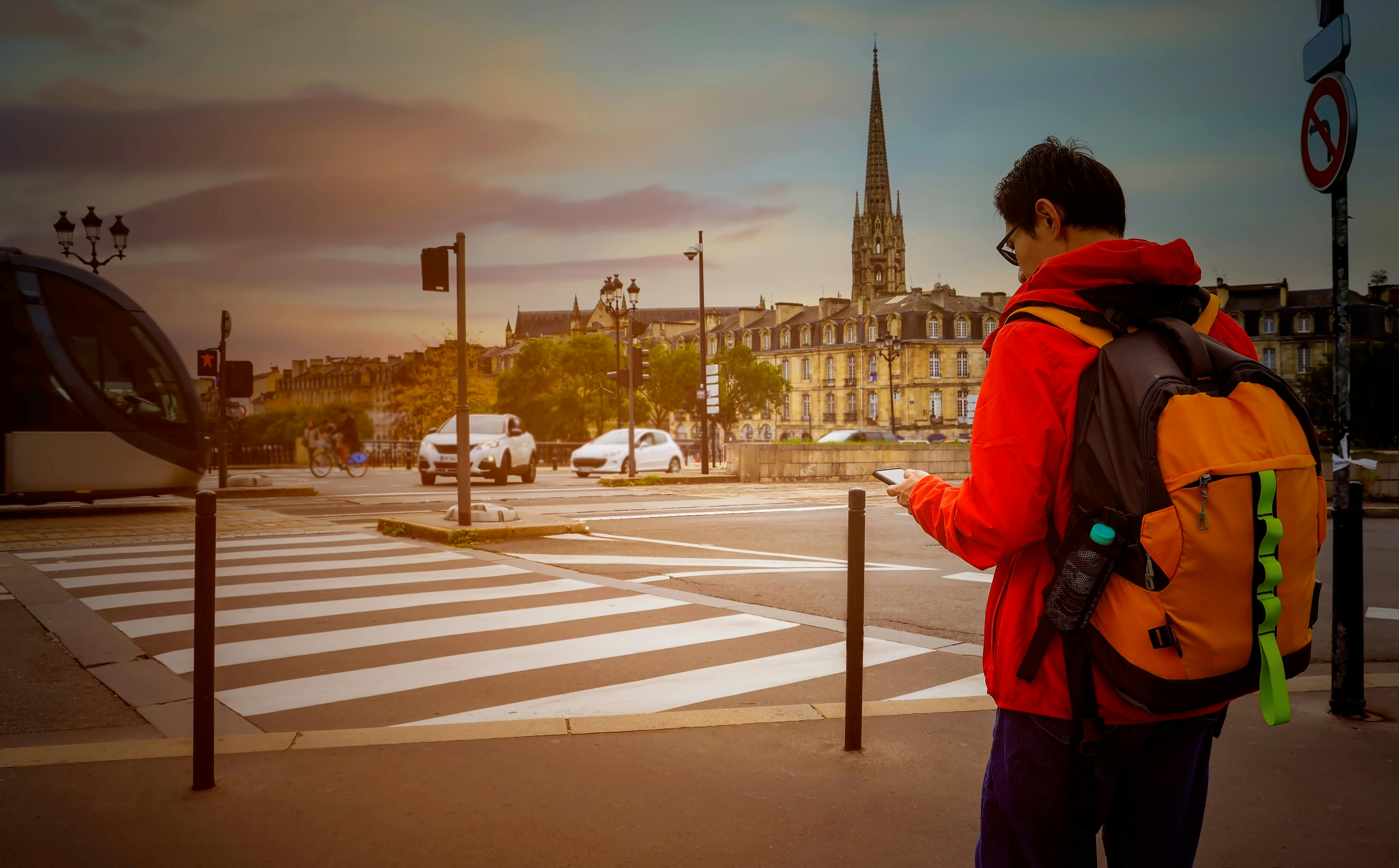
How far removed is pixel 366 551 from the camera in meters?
10.3

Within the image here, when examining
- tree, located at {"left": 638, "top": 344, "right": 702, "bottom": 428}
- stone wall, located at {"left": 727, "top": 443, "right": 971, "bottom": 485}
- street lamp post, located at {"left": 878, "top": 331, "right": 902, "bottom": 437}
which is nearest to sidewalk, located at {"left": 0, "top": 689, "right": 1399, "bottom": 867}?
stone wall, located at {"left": 727, "top": 443, "right": 971, "bottom": 485}

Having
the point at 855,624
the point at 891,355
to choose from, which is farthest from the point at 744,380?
the point at 855,624

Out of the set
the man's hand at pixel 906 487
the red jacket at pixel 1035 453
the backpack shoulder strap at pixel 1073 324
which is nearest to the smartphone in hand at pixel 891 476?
the man's hand at pixel 906 487

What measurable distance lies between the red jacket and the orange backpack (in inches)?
1.3

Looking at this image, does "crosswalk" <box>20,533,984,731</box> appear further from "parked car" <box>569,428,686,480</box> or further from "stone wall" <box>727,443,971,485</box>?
"parked car" <box>569,428,686,480</box>

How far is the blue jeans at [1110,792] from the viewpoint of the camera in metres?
1.80

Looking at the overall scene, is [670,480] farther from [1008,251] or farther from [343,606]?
[1008,251]

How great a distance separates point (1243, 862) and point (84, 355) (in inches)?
620

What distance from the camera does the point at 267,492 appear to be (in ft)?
64.2

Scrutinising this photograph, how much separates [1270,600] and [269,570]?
8.86 m

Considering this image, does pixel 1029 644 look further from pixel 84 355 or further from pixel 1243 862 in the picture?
pixel 84 355

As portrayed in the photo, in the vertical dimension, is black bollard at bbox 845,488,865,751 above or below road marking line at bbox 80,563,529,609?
above

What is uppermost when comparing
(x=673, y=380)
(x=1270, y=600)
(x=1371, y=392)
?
(x=673, y=380)

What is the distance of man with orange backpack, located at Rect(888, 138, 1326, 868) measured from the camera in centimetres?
Answer: 160
